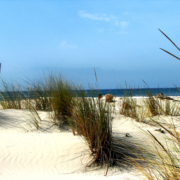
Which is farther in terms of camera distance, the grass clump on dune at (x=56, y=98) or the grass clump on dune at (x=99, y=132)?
the grass clump on dune at (x=56, y=98)

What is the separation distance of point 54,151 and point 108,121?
1256 mm

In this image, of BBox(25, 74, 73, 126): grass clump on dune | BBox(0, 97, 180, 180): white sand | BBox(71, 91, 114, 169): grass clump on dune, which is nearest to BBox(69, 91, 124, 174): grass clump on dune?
BBox(71, 91, 114, 169): grass clump on dune

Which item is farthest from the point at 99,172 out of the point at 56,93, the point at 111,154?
the point at 56,93

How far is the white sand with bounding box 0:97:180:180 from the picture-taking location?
2.76 metres

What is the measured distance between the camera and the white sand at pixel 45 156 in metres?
2.76

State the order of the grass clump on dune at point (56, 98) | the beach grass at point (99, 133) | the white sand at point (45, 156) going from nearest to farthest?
the white sand at point (45, 156) → the beach grass at point (99, 133) → the grass clump on dune at point (56, 98)

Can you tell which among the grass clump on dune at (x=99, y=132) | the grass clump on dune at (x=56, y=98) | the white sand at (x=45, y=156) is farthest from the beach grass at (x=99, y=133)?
the grass clump on dune at (x=56, y=98)

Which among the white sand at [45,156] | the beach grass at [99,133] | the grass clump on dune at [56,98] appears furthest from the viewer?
the grass clump on dune at [56,98]

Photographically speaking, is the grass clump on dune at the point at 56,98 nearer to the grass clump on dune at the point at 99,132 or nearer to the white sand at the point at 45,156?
the white sand at the point at 45,156

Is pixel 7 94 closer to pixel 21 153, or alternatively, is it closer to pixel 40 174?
pixel 21 153

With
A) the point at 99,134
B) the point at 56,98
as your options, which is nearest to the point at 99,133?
the point at 99,134

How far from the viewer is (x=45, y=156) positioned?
3.34m

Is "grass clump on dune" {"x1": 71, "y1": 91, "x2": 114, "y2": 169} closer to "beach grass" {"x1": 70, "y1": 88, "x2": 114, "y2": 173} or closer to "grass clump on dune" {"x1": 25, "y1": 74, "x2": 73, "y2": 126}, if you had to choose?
"beach grass" {"x1": 70, "y1": 88, "x2": 114, "y2": 173}

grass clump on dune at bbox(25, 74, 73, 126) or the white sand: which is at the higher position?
grass clump on dune at bbox(25, 74, 73, 126)
